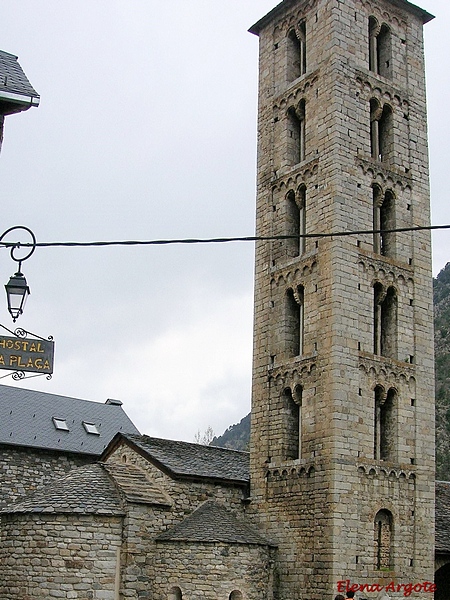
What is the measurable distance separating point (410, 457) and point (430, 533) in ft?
6.98

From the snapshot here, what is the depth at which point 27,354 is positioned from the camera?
34.5 feet

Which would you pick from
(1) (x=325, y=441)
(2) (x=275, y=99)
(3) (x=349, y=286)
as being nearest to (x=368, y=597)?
(1) (x=325, y=441)

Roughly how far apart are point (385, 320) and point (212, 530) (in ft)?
25.4

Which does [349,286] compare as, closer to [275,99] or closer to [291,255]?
[291,255]

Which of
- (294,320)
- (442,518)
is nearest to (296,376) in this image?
(294,320)

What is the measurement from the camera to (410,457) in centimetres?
2403

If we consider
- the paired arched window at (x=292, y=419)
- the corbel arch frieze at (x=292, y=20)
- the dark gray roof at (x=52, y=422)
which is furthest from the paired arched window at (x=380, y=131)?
the dark gray roof at (x=52, y=422)

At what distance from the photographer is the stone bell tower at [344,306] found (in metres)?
22.7

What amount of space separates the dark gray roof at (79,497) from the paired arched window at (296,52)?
13634 millimetres

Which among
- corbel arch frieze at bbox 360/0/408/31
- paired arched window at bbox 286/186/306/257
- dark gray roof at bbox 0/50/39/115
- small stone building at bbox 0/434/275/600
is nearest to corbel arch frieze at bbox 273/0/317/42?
corbel arch frieze at bbox 360/0/408/31

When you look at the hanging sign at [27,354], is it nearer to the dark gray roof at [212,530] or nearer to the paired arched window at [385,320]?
the dark gray roof at [212,530]

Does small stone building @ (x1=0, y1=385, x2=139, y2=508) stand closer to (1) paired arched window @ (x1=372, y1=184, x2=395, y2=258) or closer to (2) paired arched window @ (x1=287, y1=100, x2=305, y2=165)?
(2) paired arched window @ (x1=287, y1=100, x2=305, y2=165)

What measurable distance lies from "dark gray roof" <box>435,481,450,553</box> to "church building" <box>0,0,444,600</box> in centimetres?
14

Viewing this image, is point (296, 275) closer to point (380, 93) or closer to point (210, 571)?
point (380, 93)
